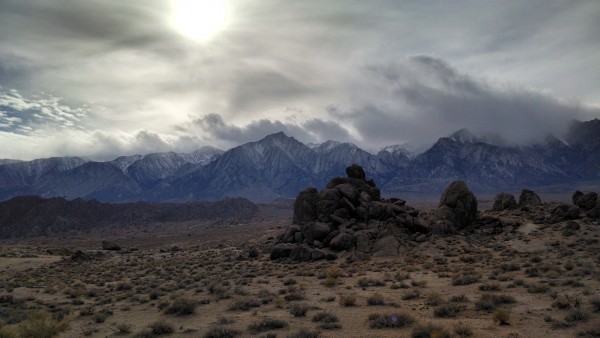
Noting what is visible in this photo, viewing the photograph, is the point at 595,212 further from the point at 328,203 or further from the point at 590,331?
the point at 590,331

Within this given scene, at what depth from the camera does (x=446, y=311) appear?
1566 centimetres

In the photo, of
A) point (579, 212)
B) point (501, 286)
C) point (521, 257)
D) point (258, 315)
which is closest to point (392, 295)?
point (501, 286)

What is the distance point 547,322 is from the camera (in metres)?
14.1

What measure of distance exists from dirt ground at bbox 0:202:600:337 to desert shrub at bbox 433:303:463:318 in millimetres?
55

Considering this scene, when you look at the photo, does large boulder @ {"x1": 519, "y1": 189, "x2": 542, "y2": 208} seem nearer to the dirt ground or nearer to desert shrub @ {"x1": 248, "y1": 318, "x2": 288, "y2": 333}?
the dirt ground

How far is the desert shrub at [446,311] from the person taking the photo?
15570mm

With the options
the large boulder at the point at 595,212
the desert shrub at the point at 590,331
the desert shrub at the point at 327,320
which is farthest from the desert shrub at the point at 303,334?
the large boulder at the point at 595,212

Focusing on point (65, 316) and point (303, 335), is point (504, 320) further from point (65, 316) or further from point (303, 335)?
point (65, 316)

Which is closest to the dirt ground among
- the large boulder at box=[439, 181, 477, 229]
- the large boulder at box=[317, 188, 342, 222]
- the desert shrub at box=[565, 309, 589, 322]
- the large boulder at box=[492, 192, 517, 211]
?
the desert shrub at box=[565, 309, 589, 322]

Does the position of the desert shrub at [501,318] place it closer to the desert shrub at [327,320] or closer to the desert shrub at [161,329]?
the desert shrub at [327,320]

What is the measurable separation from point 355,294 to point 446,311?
6.23 meters

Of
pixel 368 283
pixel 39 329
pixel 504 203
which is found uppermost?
pixel 504 203

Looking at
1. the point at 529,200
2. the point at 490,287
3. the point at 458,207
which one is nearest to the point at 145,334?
the point at 490,287

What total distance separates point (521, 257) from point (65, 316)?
105 ft
